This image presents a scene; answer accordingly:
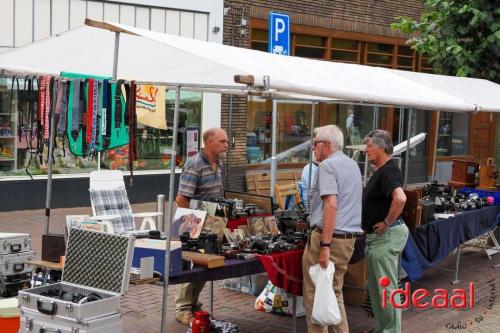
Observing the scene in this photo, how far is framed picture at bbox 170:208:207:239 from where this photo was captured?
229 inches

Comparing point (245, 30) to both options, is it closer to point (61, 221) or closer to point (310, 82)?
point (61, 221)

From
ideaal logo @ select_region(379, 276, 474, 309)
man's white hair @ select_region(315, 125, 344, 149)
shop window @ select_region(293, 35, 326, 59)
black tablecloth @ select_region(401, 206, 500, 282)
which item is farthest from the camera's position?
shop window @ select_region(293, 35, 326, 59)

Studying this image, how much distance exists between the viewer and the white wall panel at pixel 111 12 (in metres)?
13.2

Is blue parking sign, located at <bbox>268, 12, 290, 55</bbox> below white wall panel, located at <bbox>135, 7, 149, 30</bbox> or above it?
below

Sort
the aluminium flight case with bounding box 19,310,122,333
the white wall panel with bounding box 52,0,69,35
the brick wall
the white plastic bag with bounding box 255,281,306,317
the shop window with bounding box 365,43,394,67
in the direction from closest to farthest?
1. the aluminium flight case with bounding box 19,310,122,333
2. the white plastic bag with bounding box 255,281,306,317
3. the white wall panel with bounding box 52,0,69,35
4. the brick wall
5. the shop window with bounding box 365,43,394,67

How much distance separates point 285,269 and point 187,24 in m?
9.33

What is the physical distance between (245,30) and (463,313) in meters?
9.01

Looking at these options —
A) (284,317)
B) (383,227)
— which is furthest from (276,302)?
(383,227)

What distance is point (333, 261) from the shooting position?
574cm

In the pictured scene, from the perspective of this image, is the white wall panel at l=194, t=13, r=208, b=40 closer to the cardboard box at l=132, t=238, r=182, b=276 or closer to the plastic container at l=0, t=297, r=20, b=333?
the cardboard box at l=132, t=238, r=182, b=276

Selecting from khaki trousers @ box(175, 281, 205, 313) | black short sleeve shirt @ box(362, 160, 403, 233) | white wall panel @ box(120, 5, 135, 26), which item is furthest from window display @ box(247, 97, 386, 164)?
black short sleeve shirt @ box(362, 160, 403, 233)

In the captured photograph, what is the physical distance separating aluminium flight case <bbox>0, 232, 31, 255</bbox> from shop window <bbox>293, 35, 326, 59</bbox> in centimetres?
1145

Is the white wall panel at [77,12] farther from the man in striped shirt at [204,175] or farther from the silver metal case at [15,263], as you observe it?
the silver metal case at [15,263]

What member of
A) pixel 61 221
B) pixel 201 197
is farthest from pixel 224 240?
pixel 61 221
